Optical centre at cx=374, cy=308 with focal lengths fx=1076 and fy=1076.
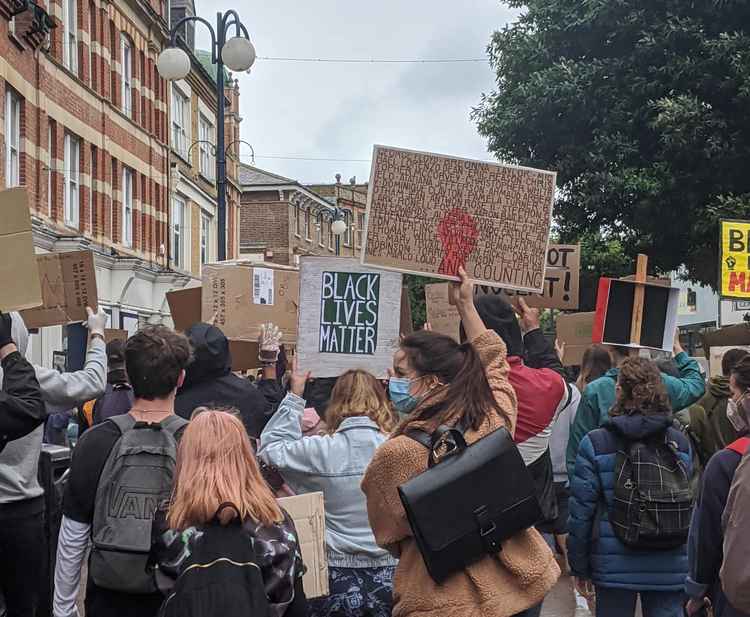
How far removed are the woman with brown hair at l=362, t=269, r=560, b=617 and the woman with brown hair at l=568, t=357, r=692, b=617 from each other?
1.58m

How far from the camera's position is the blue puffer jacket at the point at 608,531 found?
513 cm

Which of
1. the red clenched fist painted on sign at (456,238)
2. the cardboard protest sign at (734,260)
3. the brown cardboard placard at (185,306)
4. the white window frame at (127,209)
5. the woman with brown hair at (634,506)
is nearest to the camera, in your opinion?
the woman with brown hair at (634,506)

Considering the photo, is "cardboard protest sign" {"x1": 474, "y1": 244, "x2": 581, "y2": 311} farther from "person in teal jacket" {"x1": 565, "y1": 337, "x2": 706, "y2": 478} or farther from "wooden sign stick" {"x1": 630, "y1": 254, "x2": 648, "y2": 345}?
"person in teal jacket" {"x1": 565, "y1": 337, "x2": 706, "y2": 478}

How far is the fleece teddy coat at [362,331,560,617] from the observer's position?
3.39m

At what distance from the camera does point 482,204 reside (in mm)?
5465

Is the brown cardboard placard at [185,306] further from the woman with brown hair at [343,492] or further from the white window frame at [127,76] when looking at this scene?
the white window frame at [127,76]

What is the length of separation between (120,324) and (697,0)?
15.3 m

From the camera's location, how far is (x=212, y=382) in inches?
211

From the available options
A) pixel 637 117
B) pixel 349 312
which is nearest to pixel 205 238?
pixel 637 117

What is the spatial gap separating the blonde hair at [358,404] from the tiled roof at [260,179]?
52086mm

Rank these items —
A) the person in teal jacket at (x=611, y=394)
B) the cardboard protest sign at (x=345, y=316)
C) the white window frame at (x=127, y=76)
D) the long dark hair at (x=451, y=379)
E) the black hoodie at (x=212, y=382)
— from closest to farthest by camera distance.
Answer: the long dark hair at (x=451, y=379), the black hoodie at (x=212, y=382), the cardboard protest sign at (x=345, y=316), the person in teal jacket at (x=611, y=394), the white window frame at (x=127, y=76)

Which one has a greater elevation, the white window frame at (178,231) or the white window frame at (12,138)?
the white window frame at (12,138)

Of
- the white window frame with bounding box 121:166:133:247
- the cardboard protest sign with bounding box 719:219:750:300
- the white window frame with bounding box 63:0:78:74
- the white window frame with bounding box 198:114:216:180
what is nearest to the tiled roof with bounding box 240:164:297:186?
the white window frame with bounding box 198:114:216:180

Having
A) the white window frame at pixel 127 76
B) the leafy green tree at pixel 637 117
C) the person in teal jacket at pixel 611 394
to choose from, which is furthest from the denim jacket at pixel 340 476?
the white window frame at pixel 127 76
